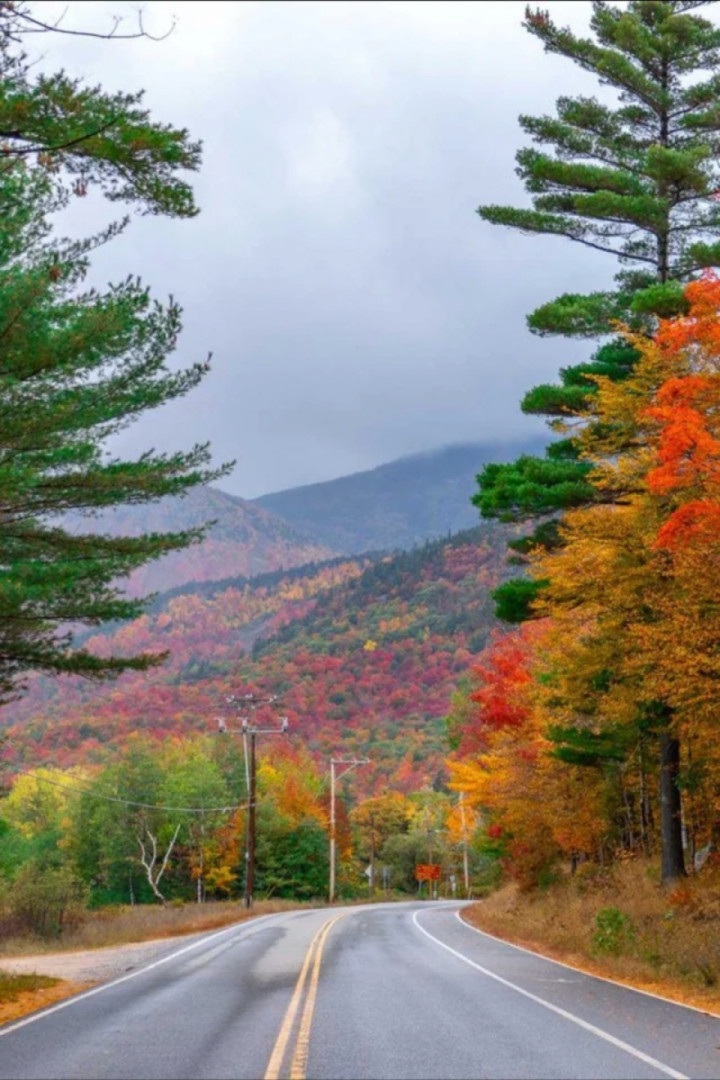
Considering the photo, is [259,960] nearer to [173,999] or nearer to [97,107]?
[173,999]

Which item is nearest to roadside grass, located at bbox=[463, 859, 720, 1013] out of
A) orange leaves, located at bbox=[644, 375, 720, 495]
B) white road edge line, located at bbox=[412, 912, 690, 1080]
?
white road edge line, located at bbox=[412, 912, 690, 1080]

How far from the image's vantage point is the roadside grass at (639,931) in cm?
1727

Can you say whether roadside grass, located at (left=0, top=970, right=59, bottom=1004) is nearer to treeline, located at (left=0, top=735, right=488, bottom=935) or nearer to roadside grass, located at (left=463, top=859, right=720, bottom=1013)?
roadside grass, located at (left=463, top=859, right=720, bottom=1013)

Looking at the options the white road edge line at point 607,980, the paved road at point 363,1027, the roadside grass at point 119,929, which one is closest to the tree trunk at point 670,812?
the white road edge line at point 607,980

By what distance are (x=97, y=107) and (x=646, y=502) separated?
14888 millimetres

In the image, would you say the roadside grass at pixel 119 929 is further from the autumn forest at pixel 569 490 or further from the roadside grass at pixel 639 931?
the roadside grass at pixel 639 931

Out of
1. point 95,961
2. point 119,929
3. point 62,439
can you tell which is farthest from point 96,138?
point 119,929

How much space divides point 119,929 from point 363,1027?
3159cm

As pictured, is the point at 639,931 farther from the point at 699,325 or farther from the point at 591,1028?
the point at 699,325

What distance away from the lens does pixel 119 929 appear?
41.4m

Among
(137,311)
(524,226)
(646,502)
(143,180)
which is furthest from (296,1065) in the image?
(524,226)

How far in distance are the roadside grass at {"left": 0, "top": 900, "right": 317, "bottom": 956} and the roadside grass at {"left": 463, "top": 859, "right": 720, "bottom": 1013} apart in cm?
1342

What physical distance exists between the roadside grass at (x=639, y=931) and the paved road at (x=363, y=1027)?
37.0 inches

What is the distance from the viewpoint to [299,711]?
490 feet
